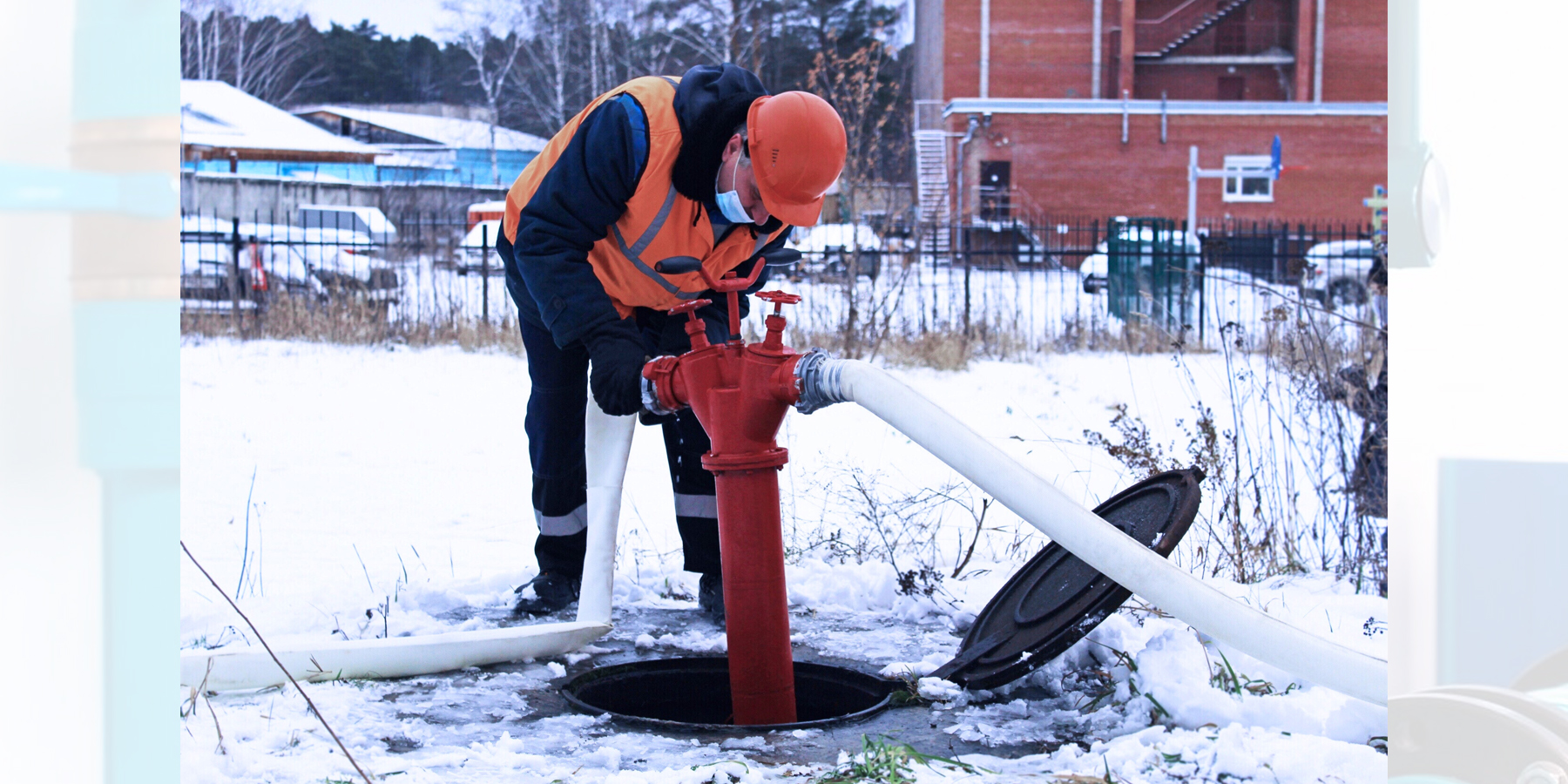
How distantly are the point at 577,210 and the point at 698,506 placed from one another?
0.89 meters

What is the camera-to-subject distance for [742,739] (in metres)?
2.20

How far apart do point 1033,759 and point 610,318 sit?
1271 millimetres

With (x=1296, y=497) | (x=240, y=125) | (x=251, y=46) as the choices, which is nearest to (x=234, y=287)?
(x=1296, y=497)

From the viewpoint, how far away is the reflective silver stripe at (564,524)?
335 centimetres

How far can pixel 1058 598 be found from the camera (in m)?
2.53

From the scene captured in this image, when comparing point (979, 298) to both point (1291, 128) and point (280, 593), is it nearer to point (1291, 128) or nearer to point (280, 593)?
point (280, 593)

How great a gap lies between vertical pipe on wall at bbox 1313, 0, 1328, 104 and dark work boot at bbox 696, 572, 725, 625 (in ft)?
96.5

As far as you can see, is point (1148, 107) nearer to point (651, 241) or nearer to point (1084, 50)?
point (1084, 50)

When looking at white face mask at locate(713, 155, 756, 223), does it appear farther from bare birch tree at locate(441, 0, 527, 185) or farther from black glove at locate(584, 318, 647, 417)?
bare birch tree at locate(441, 0, 527, 185)

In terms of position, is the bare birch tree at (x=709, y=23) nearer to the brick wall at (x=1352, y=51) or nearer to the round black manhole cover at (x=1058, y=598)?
the brick wall at (x=1352, y=51)

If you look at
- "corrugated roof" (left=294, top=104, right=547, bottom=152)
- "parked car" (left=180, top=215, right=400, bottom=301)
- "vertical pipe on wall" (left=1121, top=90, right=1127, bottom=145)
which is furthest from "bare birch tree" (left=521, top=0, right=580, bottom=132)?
"parked car" (left=180, top=215, right=400, bottom=301)

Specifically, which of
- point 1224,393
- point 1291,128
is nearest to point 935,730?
point 1224,393

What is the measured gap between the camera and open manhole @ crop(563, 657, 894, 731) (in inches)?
105

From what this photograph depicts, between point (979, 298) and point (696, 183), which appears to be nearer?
point (696, 183)
